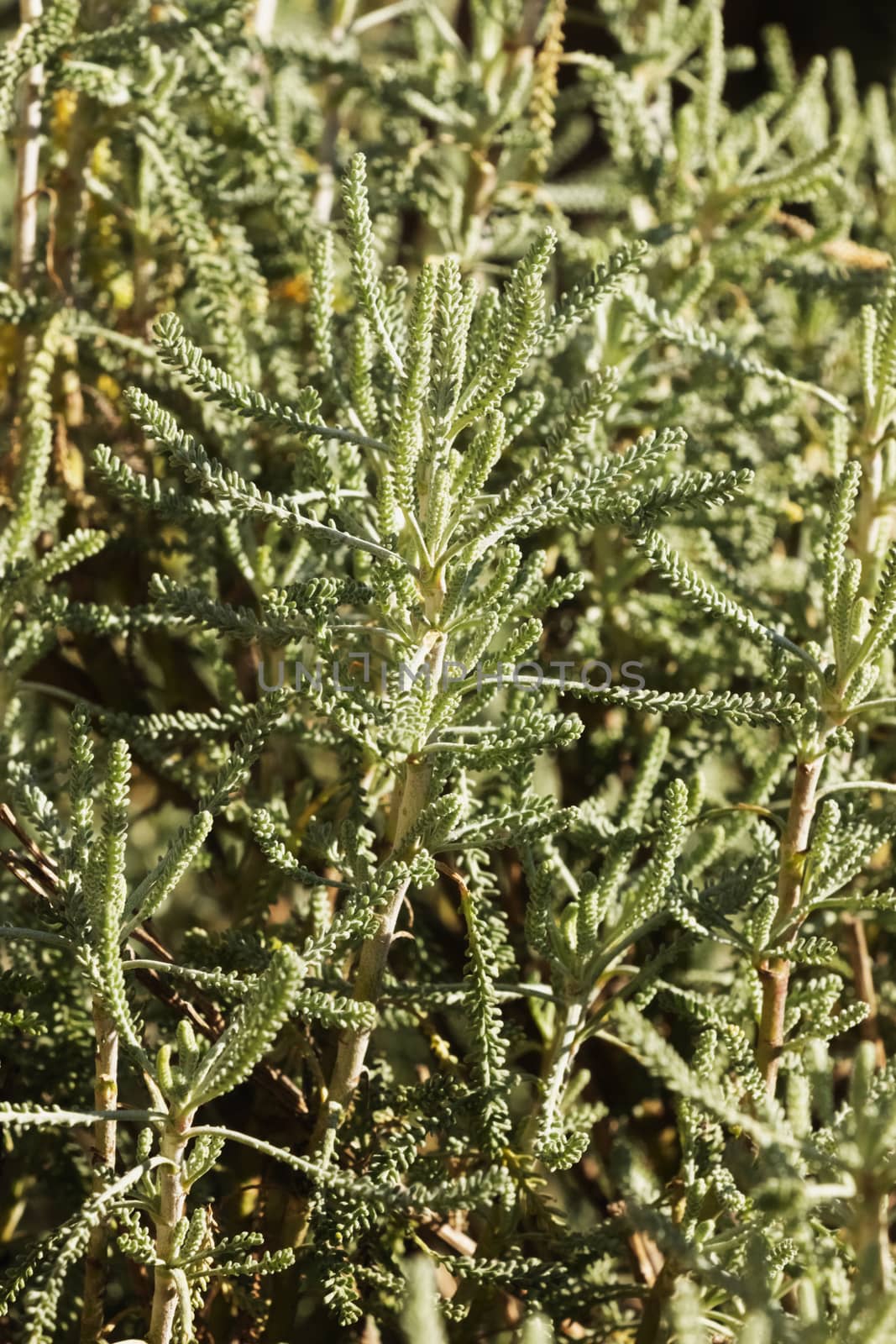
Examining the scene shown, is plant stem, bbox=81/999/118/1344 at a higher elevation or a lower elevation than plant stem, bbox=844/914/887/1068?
higher

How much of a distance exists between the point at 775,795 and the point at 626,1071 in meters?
0.19

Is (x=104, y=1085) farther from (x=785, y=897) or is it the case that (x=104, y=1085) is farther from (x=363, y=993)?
(x=785, y=897)

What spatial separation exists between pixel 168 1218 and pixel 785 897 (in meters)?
0.29

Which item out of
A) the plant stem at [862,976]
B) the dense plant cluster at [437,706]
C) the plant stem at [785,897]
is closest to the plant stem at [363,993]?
the dense plant cluster at [437,706]

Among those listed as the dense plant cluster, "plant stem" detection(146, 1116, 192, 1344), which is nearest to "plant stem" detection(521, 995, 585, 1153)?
the dense plant cluster

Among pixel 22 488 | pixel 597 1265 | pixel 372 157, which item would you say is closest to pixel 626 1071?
pixel 597 1265

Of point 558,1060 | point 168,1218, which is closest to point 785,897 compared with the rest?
point 558,1060

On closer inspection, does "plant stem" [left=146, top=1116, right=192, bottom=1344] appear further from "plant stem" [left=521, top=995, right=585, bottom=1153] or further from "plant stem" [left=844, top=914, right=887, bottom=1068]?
"plant stem" [left=844, top=914, right=887, bottom=1068]

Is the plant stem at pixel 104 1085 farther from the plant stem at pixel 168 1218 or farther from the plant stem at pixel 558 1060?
the plant stem at pixel 558 1060

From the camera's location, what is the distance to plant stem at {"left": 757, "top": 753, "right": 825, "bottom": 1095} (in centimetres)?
57

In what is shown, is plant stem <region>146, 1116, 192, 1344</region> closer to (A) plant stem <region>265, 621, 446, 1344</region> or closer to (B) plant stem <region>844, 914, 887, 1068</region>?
(A) plant stem <region>265, 621, 446, 1344</region>

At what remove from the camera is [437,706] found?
53 centimetres

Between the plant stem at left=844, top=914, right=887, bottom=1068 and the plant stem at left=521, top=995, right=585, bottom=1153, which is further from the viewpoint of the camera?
the plant stem at left=844, top=914, right=887, bottom=1068

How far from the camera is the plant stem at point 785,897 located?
1.88 ft
